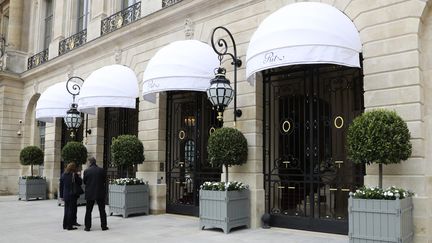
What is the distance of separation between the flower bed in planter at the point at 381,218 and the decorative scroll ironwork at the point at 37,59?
18493 millimetres

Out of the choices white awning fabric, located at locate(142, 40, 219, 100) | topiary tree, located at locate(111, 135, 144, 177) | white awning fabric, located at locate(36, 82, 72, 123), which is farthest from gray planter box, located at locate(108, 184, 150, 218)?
white awning fabric, located at locate(36, 82, 72, 123)

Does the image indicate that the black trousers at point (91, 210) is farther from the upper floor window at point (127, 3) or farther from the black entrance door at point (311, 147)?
the upper floor window at point (127, 3)

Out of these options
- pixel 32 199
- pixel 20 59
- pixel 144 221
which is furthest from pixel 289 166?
pixel 20 59

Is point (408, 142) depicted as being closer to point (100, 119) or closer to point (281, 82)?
point (281, 82)

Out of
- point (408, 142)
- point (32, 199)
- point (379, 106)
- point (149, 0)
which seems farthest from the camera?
point (32, 199)

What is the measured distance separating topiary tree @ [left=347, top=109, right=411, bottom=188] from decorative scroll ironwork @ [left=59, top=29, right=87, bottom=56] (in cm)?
1383

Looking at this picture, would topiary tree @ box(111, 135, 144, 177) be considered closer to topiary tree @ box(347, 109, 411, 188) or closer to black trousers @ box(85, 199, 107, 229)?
black trousers @ box(85, 199, 107, 229)

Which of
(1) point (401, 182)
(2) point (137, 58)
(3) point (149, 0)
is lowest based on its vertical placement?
(1) point (401, 182)

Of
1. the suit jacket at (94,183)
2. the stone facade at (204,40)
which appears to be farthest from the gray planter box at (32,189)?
the suit jacket at (94,183)

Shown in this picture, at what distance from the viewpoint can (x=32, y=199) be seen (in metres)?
18.9

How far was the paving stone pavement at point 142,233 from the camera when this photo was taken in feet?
30.3

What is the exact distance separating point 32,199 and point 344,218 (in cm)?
1425

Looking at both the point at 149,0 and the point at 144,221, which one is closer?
the point at 144,221

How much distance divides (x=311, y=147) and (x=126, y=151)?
5.67 metres
